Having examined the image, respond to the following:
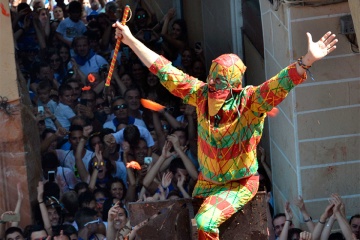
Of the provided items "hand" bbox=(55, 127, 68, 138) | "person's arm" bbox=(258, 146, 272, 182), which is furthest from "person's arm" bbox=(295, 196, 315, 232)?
"hand" bbox=(55, 127, 68, 138)

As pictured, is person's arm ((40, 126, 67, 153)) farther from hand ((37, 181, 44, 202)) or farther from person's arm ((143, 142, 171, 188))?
person's arm ((143, 142, 171, 188))

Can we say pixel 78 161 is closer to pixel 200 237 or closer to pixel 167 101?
pixel 167 101

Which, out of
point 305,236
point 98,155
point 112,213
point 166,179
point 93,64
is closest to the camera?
point 305,236

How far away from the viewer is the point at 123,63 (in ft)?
50.1

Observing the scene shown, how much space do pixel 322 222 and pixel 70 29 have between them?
5.43 metres

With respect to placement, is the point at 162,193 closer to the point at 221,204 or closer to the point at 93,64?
the point at 93,64

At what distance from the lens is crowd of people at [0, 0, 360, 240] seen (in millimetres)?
12766

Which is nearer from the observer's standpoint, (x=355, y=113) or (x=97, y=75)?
(x=355, y=113)

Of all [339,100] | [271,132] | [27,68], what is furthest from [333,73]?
[27,68]

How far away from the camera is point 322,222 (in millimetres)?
11742

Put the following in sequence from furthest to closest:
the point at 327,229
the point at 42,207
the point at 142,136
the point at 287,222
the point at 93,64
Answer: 1. the point at 93,64
2. the point at 142,136
3. the point at 42,207
4. the point at 287,222
5. the point at 327,229

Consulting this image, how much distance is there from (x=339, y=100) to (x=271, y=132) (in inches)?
42.8

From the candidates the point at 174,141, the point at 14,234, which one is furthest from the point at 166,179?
the point at 14,234

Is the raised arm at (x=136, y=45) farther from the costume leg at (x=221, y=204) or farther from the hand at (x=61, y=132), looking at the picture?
the hand at (x=61, y=132)
